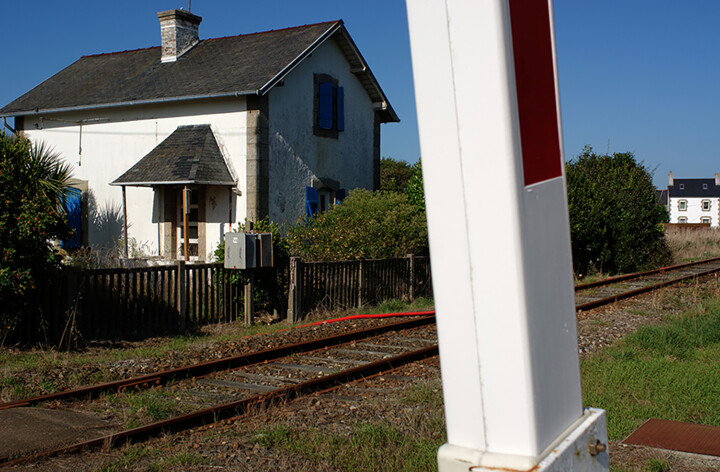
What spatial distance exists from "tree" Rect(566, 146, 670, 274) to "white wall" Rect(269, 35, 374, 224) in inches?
295

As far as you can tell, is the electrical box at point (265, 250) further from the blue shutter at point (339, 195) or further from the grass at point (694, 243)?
the grass at point (694, 243)

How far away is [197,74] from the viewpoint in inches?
819

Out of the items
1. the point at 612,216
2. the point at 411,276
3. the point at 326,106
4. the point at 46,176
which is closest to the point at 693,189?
the point at 612,216

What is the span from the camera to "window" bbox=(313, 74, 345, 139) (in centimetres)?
2139

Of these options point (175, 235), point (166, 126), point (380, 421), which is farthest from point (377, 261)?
point (380, 421)

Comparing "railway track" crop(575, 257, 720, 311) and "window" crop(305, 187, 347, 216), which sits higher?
"window" crop(305, 187, 347, 216)

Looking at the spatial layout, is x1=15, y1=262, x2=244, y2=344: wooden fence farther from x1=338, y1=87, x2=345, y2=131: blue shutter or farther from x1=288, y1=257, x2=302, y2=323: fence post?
x1=338, y1=87, x2=345, y2=131: blue shutter

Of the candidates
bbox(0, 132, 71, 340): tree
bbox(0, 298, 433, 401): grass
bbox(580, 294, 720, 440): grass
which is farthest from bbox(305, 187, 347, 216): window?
bbox(580, 294, 720, 440): grass

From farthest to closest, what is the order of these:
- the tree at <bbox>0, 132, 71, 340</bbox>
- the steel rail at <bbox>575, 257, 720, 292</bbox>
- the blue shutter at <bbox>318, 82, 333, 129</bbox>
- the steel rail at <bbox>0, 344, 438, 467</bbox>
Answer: the blue shutter at <bbox>318, 82, 333, 129</bbox> → the steel rail at <bbox>575, 257, 720, 292</bbox> → the tree at <bbox>0, 132, 71, 340</bbox> → the steel rail at <bbox>0, 344, 438, 467</bbox>

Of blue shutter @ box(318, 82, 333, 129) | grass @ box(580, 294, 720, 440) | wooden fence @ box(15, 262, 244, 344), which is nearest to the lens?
grass @ box(580, 294, 720, 440)

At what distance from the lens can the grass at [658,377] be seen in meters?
6.00

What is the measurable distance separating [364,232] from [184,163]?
214 inches

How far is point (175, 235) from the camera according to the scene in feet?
65.6

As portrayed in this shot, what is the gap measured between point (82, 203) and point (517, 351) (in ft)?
73.7
